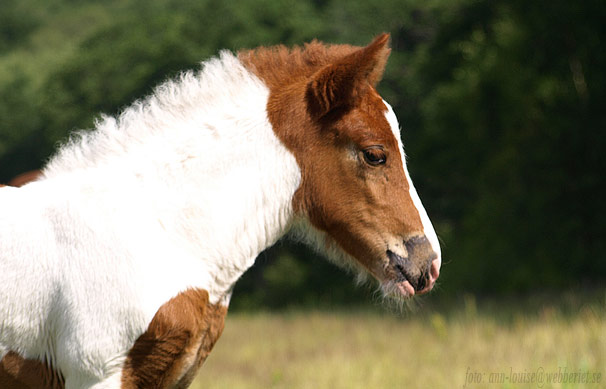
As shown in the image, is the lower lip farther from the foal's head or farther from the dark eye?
the dark eye

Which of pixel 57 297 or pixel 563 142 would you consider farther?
pixel 563 142

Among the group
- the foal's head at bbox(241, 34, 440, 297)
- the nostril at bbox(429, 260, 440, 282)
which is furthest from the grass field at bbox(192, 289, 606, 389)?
the foal's head at bbox(241, 34, 440, 297)

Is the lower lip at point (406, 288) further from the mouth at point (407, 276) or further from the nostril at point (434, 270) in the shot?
the nostril at point (434, 270)

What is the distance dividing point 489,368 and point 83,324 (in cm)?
546

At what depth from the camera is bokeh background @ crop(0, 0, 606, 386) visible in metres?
13.2

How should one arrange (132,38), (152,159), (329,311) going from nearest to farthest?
1. (152,159)
2. (329,311)
3. (132,38)

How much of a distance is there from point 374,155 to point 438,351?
6.03 meters

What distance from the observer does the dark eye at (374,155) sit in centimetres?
314

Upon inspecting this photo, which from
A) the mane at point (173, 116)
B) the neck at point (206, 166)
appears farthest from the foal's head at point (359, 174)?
the mane at point (173, 116)

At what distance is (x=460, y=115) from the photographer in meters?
17.7

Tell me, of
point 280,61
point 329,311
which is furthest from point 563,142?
point 280,61

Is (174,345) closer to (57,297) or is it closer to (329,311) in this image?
(57,297)

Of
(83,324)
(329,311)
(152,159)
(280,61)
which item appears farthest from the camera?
(329,311)

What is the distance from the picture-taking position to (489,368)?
713 cm
